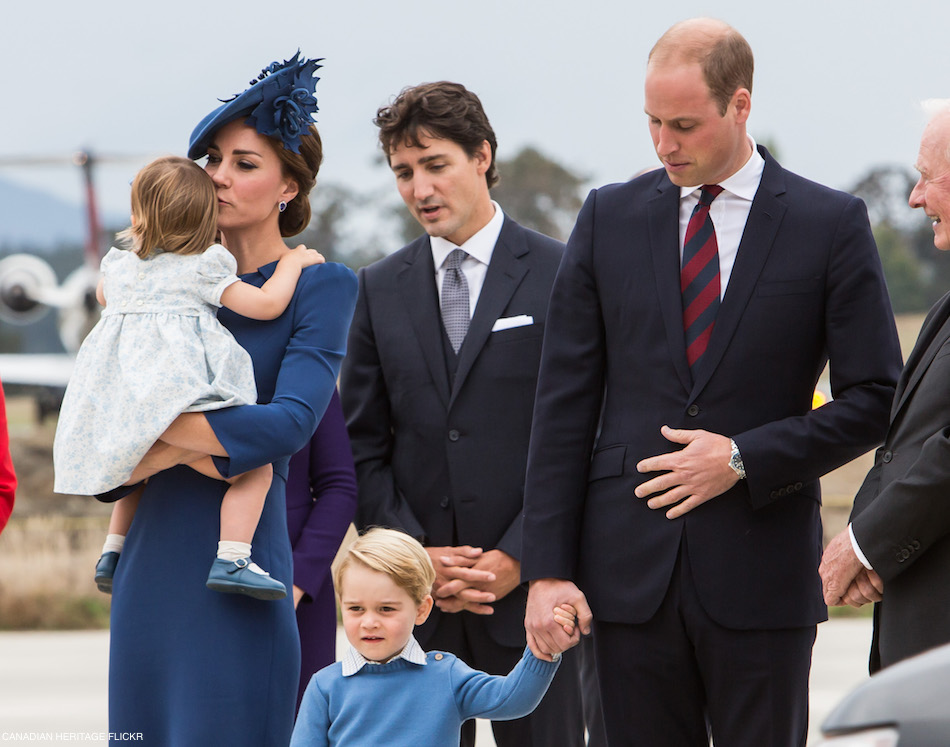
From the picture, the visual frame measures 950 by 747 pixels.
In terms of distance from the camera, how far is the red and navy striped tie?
3.11m

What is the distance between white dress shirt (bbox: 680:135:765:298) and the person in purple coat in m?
1.12

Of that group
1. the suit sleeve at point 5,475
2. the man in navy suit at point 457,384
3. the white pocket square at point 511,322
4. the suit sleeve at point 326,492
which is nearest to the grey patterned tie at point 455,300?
the man in navy suit at point 457,384

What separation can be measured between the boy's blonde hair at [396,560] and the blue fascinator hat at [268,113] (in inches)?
38.6

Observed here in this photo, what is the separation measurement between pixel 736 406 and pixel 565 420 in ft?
1.33

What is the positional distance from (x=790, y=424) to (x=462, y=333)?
114 centimetres

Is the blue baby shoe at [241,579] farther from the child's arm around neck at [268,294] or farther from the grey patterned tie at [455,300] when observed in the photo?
the grey patterned tie at [455,300]

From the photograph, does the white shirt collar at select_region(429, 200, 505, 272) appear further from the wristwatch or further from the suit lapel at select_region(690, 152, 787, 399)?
the wristwatch

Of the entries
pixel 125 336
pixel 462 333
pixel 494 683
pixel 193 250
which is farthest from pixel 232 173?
pixel 494 683

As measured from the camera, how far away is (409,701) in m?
3.10

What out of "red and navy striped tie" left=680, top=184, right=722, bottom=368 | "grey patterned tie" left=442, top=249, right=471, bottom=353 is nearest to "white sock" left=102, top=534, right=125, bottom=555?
"grey patterned tie" left=442, top=249, right=471, bottom=353

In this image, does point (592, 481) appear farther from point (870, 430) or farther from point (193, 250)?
point (193, 250)

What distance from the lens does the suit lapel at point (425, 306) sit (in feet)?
12.5

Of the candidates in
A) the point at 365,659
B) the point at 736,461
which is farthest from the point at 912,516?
the point at 365,659

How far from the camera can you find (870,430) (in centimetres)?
308
